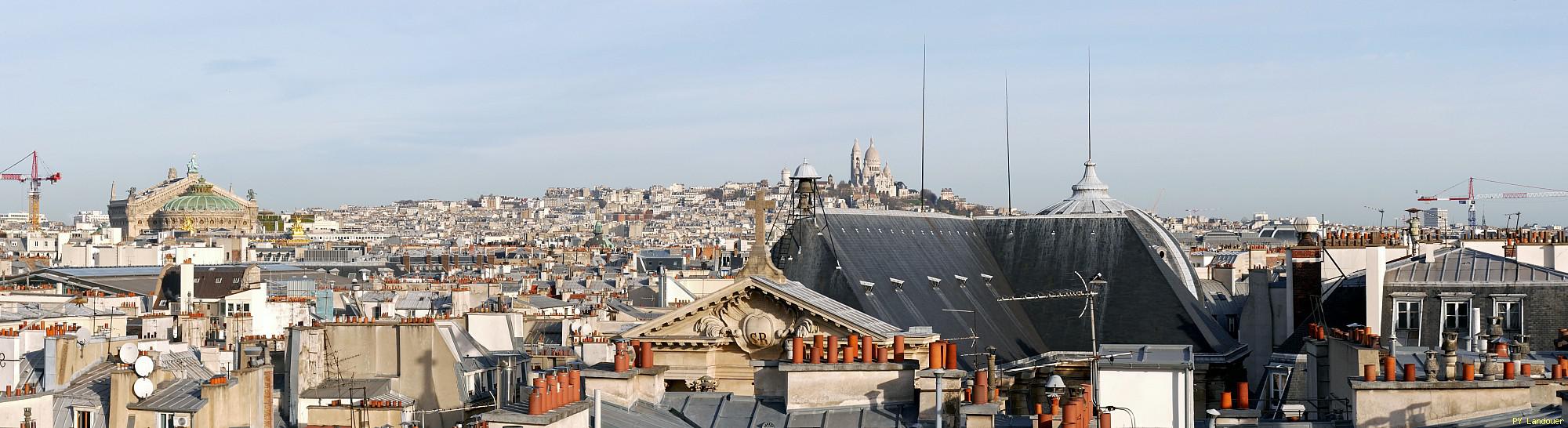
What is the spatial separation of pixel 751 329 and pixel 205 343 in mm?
10561

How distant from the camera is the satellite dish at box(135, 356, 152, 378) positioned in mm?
19156

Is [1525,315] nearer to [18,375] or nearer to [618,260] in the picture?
[18,375]

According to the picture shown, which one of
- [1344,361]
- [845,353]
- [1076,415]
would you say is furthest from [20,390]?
[1344,361]

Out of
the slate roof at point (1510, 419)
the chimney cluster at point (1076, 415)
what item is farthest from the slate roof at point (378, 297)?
the slate roof at point (1510, 419)

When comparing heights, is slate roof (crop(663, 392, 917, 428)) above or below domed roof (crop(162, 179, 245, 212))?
below

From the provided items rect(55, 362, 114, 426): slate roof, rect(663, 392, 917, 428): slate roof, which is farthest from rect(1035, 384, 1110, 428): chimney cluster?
rect(55, 362, 114, 426): slate roof

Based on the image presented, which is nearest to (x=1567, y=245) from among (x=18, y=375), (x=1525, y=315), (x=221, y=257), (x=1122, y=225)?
(x=1525, y=315)

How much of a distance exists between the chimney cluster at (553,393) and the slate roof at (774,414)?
2.01m

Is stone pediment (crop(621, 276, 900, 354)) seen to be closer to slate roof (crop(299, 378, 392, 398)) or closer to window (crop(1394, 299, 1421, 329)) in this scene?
slate roof (crop(299, 378, 392, 398))

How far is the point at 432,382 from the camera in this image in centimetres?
2686

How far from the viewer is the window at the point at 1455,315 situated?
2961 cm

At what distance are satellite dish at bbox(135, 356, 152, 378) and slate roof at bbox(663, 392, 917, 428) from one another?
14.9 ft

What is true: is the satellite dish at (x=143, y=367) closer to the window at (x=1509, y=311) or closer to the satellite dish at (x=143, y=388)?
→ the satellite dish at (x=143, y=388)

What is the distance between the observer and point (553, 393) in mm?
14672
